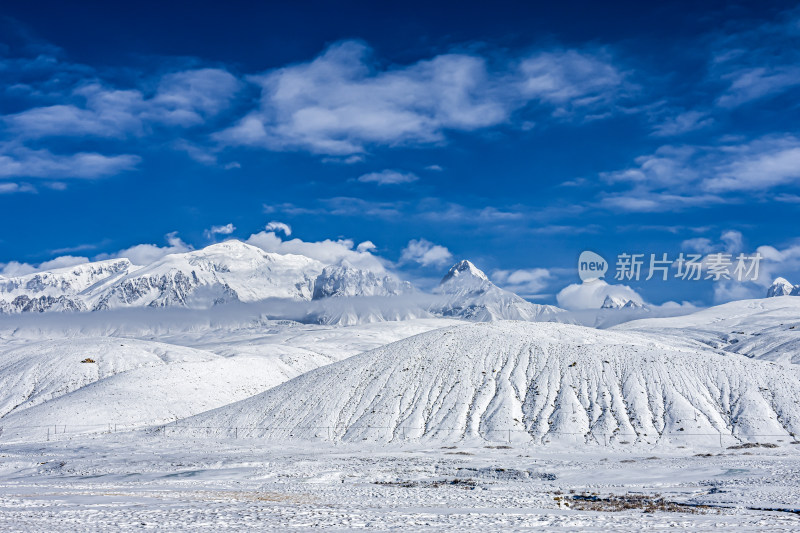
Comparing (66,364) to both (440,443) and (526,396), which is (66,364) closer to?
(440,443)

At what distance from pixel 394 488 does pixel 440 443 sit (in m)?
29.4

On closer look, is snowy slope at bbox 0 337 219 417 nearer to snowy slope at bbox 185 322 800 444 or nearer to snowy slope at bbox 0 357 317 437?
snowy slope at bbox 0 357 317 437

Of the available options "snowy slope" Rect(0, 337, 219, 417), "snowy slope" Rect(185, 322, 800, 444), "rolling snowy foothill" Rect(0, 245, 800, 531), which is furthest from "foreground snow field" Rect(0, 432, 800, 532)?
"snowy slope" Rect(0, 337, 219, 417)

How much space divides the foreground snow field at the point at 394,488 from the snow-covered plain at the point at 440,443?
0.79 ft

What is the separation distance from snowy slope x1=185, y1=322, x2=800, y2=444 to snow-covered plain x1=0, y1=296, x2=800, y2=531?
0.84ft

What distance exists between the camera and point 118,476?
166ft

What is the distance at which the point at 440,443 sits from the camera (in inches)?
2731

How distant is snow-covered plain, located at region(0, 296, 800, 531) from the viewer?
102 feet

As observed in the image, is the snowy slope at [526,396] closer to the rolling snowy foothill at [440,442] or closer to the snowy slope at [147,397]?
the rolling snowy foothill at [440,442]

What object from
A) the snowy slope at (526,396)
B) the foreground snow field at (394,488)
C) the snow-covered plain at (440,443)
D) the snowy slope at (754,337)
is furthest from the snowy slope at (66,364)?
the snowy slope at (754,337)

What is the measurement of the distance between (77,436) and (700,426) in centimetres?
7624

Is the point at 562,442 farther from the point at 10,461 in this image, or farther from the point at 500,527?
the point at 10,461

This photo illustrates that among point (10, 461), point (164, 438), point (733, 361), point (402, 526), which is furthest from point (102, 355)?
point (402, 526)

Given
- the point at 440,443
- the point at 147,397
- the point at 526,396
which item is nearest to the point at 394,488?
the point at 440,443
